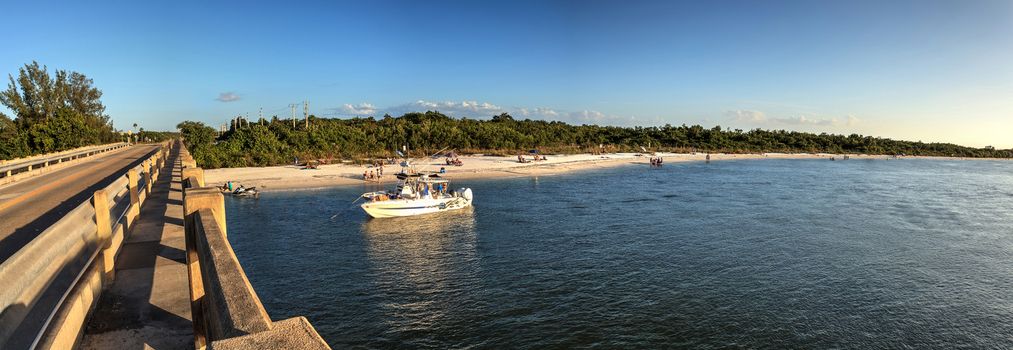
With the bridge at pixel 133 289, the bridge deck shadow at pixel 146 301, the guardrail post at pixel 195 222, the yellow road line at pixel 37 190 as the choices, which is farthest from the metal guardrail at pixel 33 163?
the guardrail post at pixel 195 222

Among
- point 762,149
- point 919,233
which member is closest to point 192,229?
point 919,233

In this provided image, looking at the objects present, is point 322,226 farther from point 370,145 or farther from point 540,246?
point 370,145

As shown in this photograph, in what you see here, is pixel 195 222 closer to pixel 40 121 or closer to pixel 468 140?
pixel 40 121

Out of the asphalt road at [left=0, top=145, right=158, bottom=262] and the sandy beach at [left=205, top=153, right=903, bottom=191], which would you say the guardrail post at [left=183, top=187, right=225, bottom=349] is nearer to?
the asphalt road at [left=0, top=145, right=158, bottom=262]

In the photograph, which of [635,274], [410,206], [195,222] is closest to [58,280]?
[195,222]

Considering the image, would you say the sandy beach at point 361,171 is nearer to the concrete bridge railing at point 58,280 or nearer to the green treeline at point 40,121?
the green treeline at point 40,121
